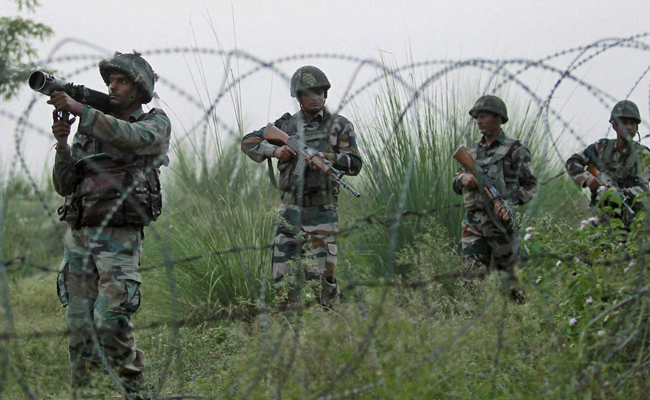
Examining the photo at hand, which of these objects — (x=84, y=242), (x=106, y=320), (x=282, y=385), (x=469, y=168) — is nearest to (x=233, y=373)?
(x=106, y=320)

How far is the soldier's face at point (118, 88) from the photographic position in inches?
140

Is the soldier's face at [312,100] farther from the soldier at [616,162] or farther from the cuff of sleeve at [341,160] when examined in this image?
the soldier at [616,162]

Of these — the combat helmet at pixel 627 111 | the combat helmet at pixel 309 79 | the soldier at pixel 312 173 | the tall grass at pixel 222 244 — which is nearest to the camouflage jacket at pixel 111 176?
the soldier at pixel 312 173

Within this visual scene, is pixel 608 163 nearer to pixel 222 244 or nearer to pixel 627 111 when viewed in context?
pixel 627 111

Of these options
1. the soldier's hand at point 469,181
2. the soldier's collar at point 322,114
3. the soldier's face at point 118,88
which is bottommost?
the soldier's hand at point 469,181

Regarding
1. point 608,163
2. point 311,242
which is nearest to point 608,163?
point 608,163

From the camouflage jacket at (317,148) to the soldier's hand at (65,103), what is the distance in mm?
1584

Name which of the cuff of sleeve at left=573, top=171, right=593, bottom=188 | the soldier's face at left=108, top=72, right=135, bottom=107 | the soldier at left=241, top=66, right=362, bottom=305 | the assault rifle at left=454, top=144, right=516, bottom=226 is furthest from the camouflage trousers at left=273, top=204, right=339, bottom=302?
the cuff of sleeve at left=573, top=171, right=593, bottom=188

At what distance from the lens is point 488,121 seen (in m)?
5.07

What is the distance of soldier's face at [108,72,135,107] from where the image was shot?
11.7 ft

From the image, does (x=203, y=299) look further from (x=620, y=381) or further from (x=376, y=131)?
(x=620, y=381)

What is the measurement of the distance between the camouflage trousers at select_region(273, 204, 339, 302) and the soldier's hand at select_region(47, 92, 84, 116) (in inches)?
→ 64.3

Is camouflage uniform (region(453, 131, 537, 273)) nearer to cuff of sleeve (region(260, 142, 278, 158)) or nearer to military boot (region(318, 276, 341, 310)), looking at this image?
military boot (region(318, 276, 341, 310))

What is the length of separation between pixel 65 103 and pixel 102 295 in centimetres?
85
